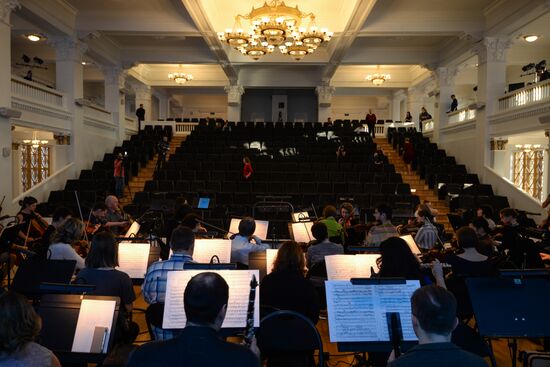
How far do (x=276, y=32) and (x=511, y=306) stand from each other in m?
9.88

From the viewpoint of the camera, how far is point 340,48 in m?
15.5

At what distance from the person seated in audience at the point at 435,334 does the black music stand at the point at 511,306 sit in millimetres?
1223

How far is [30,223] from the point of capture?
657 centimetres

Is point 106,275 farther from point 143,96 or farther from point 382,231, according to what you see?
point 143,96

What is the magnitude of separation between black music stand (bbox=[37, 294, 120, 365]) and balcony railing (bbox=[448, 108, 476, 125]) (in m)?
13.7

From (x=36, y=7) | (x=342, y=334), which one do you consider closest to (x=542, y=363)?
(x=342, y=334)

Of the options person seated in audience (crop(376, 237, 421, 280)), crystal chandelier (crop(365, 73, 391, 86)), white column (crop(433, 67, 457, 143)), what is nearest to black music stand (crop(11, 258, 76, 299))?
person seated in audience (crop(376, 237, 421, 280))

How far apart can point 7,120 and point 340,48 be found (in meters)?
10.1

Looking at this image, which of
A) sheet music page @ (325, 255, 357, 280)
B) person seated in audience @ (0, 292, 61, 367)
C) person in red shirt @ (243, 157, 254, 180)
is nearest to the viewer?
person seated in audience @ (0, 292, 61, 367)

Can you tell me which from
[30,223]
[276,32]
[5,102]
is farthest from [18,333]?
[276,32]

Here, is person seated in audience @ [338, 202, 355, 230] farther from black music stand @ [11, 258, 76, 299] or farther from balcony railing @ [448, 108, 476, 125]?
balcony railing @ [448, 108, 476, 125]

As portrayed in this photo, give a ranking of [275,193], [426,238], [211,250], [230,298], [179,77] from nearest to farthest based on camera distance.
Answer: [230,298]
[211,250]
[426,238]
[275,193]
[179,77]

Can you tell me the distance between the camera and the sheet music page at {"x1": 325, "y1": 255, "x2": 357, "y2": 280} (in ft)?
13.0

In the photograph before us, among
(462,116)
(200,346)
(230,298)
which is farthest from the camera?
(462,116)
